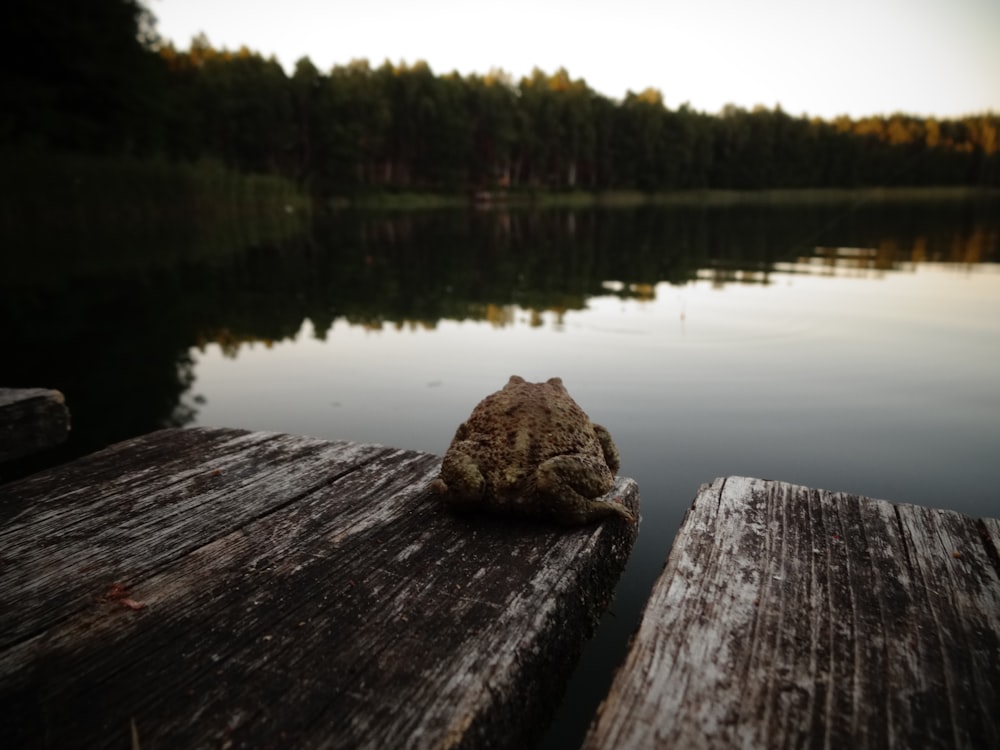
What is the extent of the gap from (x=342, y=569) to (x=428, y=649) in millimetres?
736

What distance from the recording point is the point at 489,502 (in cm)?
323

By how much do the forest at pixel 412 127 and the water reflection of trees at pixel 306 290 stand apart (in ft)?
75.0

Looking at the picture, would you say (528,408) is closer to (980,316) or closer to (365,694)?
(365,694)

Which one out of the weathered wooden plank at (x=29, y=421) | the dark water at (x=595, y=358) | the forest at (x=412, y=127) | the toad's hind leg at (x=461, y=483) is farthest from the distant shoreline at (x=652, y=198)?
the toad's hind leg at (x=461, y=483)

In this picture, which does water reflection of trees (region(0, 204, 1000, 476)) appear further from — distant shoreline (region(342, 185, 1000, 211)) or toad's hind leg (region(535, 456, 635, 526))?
distant shoreline (region(342, 185, 1000, 211))

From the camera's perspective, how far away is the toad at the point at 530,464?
3158mm

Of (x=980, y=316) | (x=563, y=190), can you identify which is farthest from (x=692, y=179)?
(x=980, y=316)

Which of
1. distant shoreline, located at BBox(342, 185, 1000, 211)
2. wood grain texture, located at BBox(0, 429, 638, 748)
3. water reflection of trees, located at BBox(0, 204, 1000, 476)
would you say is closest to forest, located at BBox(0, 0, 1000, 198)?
distant shoreline, located at BBox(342, 185, 1000, 211)

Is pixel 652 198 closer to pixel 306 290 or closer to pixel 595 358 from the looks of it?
pixel 306 290

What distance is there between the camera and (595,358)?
10078 mm

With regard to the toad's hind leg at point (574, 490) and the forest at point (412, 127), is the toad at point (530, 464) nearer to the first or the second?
the toad's hind leg at point (574, 490)

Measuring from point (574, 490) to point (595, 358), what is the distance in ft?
23.1

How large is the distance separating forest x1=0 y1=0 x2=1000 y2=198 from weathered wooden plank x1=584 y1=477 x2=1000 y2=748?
1661 inches

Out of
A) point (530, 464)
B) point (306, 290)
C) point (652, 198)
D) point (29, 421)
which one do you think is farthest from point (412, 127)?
point (530, 464)
